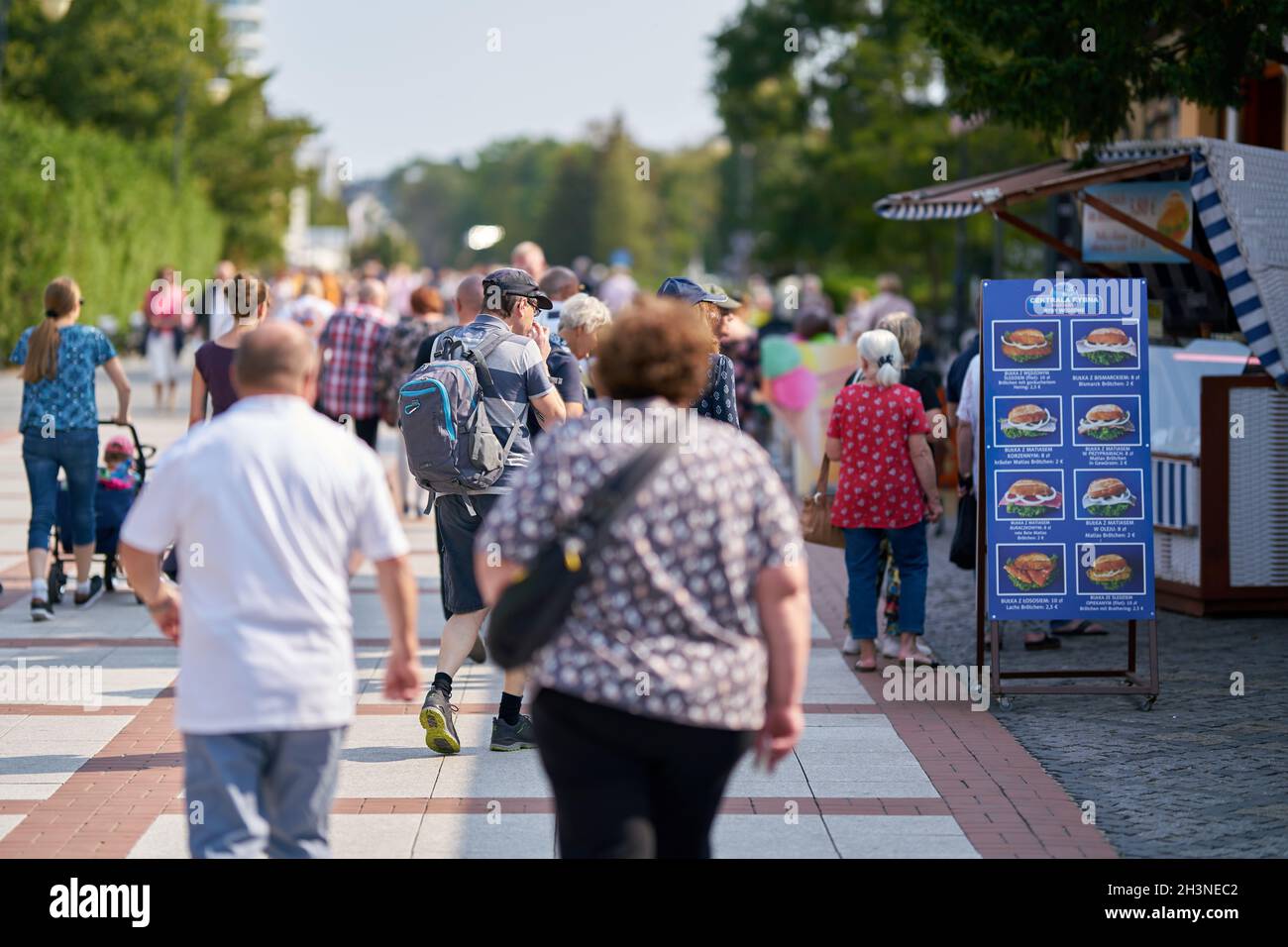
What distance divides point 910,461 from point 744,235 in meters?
46.7

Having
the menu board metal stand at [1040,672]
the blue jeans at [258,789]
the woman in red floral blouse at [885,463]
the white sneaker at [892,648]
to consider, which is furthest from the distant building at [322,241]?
the blue jeans at [258,789]

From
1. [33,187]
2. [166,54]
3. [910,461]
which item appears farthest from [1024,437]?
[166,54]

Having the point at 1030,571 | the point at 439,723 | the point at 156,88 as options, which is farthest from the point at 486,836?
the point at 156,88

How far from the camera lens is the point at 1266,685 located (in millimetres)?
8422

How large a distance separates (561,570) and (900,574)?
543cm

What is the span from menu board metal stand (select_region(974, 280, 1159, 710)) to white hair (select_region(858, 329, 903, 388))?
0.49 m

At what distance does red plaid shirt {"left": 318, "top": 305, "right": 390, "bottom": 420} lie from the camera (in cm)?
1249

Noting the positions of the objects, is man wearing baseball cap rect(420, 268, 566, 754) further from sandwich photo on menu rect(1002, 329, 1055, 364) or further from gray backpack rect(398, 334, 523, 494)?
sandwich photo on menu rect(1002, 329, 1055, 364)

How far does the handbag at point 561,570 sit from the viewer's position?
3.62 meters

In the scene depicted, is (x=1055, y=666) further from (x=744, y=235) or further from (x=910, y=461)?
(x=744, y=235)

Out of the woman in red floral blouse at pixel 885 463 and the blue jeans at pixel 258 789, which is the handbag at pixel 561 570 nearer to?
the blue jeans at pixel 258 789

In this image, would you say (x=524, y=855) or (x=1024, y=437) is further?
(x=1024, y=437)

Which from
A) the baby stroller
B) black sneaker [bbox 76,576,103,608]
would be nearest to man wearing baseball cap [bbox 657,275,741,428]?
the baby stroller

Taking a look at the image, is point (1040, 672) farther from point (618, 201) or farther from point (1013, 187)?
point (618, 201)
